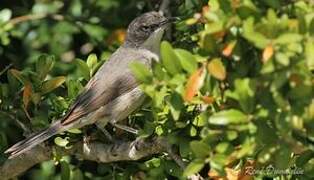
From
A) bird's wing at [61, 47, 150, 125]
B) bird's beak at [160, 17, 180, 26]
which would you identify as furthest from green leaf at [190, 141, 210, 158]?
bird's beak at [160, 17, 180, 26]

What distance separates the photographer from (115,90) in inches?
213

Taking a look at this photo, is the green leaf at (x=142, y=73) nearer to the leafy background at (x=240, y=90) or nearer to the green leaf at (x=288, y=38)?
the leafy background at (x=240, y=90)

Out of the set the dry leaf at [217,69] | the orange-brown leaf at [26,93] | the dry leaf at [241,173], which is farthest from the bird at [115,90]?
the dry leaf at [217,69]

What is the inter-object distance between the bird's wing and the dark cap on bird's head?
275 mm

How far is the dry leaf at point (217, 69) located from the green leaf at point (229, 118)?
135mm

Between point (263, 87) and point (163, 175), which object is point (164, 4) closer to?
point (163, 175)

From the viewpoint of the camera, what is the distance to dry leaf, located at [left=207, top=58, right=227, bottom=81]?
3039mm

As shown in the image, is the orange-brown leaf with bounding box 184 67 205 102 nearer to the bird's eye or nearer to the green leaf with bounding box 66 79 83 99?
the green leaf with bounding box 66 79 83 99

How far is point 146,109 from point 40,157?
71cm

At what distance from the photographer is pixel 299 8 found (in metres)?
3.21

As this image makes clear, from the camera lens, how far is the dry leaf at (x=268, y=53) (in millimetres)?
2875

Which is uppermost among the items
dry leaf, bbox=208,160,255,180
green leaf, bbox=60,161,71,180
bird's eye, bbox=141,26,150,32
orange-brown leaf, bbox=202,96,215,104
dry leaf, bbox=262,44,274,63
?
dry leaf, bbox=262,44,274,63

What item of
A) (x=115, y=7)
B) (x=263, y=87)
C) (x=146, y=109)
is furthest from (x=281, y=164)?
(x=115, y=7)

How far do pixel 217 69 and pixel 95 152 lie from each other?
5.78 ft
